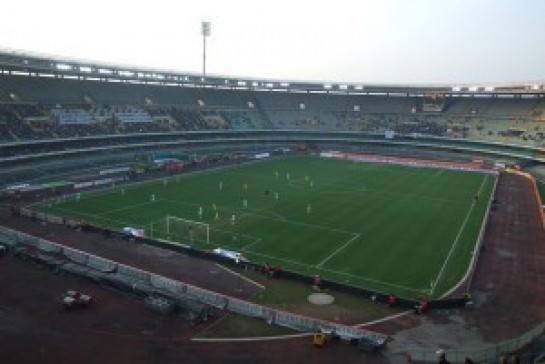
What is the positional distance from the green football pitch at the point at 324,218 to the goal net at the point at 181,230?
8cm

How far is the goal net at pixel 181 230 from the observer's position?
3884 centimetres

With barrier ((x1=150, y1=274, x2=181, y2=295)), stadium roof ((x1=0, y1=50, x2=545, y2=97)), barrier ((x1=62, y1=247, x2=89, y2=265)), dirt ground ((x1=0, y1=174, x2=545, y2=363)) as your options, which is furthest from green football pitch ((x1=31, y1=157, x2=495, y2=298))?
stadium roof ((x1=0, y1=50, x2=545, y2=97))

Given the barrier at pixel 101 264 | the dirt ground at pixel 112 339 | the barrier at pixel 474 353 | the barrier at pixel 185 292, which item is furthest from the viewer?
the barrier at pixel 101 264

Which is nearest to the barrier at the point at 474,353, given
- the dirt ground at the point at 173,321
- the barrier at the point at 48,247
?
the dirt ground at the point at 173,321

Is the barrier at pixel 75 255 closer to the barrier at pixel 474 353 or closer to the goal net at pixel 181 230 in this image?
the goal net at pixel 181 230

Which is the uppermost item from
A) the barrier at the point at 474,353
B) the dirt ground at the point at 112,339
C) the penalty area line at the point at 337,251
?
the penalty area line at the point at 337,251

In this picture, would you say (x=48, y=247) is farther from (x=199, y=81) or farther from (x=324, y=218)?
(x=199, y=81)

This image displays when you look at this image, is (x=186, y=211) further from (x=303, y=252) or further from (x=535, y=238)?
(x=535, y=238)

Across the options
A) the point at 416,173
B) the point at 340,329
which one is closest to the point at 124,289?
the point at 340,329

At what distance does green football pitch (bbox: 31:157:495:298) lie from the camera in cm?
3378

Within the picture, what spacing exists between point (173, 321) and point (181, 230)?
54.0ft

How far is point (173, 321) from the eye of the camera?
2508 cm

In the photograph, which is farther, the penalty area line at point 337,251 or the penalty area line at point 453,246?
the penalty area line at point 337,251

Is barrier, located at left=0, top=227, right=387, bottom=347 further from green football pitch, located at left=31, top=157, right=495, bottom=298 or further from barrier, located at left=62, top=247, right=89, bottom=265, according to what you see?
green football pitch, located at left=31, top=157, right=495, bottom=298
